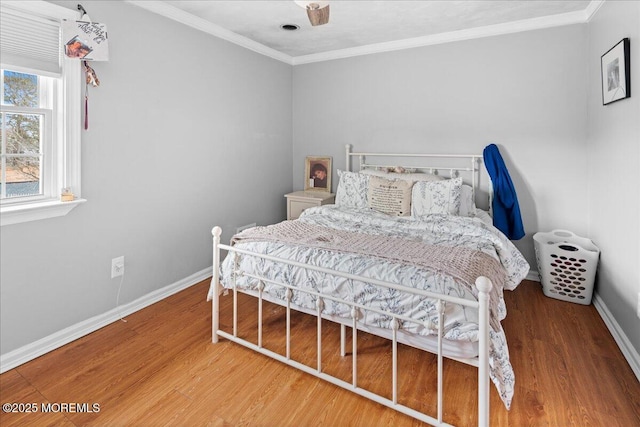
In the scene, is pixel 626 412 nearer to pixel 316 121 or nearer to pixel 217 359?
pixel 217 359

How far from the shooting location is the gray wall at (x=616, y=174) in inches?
83.7

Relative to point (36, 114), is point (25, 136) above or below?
below

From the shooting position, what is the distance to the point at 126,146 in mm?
2658

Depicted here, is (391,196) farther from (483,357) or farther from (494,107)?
(483,357)

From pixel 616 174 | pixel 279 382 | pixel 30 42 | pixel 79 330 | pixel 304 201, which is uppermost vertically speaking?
pixel 30 42

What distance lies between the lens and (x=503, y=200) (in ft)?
10.7

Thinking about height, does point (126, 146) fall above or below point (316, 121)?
below

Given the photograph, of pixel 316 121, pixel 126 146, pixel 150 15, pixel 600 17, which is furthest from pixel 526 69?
pixel 126 146

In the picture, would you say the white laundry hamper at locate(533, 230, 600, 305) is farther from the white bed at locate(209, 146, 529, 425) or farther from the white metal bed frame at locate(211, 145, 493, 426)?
the white metal bed frame at locate(211, 145, 493, 426)

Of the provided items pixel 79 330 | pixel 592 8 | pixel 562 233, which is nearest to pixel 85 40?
pixel 79 330

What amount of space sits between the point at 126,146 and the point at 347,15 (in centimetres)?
210

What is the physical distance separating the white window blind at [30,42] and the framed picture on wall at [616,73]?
350 centimetres

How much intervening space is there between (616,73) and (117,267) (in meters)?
3.74

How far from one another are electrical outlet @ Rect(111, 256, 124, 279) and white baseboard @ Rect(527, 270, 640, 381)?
3.36 meters
